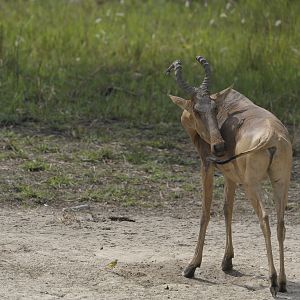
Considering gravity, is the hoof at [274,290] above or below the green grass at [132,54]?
below

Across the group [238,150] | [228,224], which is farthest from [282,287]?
[238,150]

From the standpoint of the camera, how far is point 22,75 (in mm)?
12523

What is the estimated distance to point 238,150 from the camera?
6.93 m

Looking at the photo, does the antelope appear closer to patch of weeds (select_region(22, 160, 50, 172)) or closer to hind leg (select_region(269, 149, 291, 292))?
hind leg (select_region(269, 149, 291, 292))

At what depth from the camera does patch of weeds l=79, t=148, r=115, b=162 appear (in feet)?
34.0

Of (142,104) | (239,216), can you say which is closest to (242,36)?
(142,104)

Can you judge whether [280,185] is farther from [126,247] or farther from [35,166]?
[35,166]

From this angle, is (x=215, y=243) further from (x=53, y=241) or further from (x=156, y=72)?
(x=156, y=72)

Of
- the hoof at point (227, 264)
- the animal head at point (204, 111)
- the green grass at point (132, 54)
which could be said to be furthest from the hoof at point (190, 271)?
the green grass at point (132, 54)

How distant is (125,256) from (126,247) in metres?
0.27

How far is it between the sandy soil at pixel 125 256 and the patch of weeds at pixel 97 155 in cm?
131

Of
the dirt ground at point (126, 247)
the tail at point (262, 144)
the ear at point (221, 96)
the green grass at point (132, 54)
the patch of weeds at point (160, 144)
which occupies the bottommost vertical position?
the dirt ground at point (126, 247)

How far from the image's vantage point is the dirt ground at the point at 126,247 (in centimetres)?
698

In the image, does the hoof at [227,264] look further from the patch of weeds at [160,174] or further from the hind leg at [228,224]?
the patch of weeds at [160,174]
